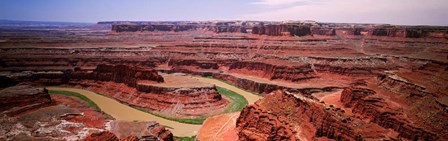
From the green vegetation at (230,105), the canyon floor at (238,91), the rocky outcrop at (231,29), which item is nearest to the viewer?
the canyon floor at (238,91)

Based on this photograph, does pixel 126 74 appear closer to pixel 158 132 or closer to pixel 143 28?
pixel 158 132

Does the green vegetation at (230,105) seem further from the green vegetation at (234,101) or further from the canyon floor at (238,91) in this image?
the canyon floor at (238,91)

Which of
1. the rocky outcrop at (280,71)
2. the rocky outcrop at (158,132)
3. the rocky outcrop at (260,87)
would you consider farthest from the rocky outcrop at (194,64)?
the rocky outcrop at (158,132)

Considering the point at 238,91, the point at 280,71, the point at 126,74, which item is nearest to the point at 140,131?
the point at 126,74

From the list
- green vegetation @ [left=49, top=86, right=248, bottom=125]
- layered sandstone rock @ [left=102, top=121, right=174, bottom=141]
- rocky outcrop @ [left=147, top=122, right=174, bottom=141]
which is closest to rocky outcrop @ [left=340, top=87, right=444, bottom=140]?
green vegetation @ [left=49, top=86, right=248, bottom=125]

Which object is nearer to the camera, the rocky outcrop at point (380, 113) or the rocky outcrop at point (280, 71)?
the rocky outcrop at point (380, 113)

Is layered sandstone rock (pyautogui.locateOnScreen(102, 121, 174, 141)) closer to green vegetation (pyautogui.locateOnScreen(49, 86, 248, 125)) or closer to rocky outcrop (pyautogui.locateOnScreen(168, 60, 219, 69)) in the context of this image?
green vegetation (pyautogui.locateOnScreen(49, 86, 248, 125))
